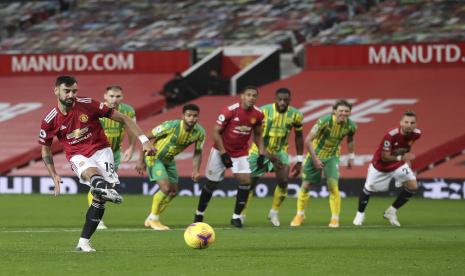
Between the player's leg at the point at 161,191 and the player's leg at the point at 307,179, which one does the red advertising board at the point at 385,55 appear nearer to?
the player's leg at the point at 307,179

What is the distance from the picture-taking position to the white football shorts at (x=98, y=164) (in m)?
12.8

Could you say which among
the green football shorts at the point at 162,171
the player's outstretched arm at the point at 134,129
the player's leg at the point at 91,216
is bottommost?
the green football shorts at the point at 162,171

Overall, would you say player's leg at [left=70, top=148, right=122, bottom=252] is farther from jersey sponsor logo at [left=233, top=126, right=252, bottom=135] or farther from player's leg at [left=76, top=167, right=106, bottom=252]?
jersey sponsor logo at [left=233, top=126, right=252, bottom=135]

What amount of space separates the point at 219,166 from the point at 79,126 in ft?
17.5

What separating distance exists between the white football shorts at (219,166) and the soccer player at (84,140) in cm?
498

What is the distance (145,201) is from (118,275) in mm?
15631

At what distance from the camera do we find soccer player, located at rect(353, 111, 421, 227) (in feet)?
60.6

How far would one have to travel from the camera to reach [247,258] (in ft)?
39.4

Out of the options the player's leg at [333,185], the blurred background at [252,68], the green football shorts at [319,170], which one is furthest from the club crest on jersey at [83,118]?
the blurred background at [252,68]

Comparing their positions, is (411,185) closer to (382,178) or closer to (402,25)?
(382,178)

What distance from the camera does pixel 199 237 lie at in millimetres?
12898

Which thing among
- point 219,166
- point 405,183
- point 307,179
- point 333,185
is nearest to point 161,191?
point 219,166

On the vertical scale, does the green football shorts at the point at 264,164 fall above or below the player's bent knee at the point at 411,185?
above

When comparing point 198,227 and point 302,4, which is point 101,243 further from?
point 302,4
